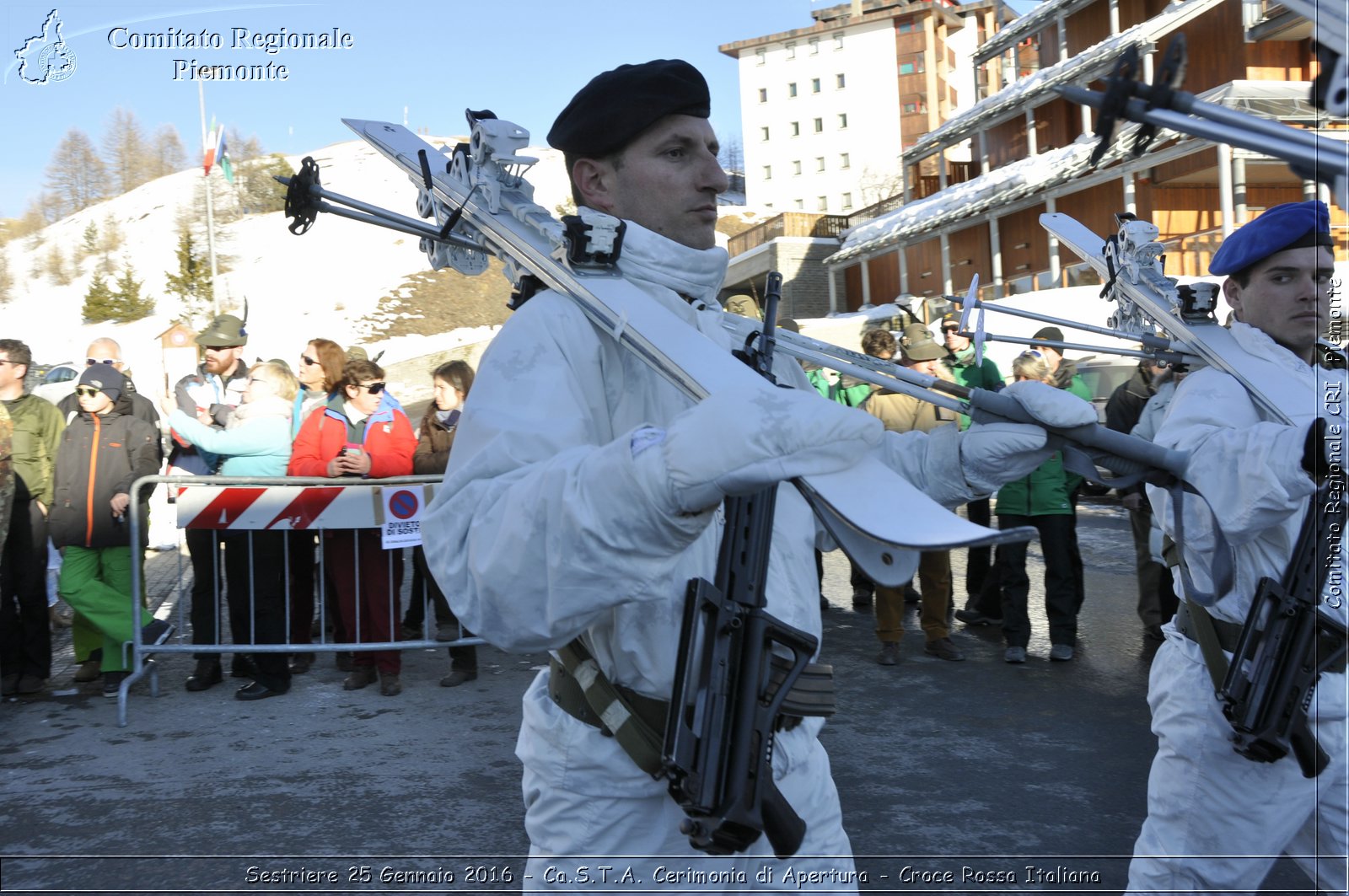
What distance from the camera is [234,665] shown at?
6969 mm

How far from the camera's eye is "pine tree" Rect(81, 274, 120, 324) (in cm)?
5388

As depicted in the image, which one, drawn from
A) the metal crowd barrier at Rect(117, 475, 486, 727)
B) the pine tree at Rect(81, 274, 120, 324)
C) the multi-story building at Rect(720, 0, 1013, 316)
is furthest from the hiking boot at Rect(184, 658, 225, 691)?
the multi-story building at Rect(720, 0, 1013, 316)

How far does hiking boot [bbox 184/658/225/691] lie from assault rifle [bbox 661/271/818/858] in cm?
574

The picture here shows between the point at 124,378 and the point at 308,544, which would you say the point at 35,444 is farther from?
the point at 308,544

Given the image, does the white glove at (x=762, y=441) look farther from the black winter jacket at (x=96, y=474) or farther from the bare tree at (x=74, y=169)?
the bare tree at (x=74, y=169)

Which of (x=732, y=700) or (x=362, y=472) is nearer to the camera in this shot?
(x=732, y=700)


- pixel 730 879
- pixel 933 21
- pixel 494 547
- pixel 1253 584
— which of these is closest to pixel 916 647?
pixel 1253 584

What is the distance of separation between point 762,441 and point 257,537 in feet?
19.6

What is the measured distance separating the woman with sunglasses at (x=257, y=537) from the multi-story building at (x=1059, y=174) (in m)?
12.7

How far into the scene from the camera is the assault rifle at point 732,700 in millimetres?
1690

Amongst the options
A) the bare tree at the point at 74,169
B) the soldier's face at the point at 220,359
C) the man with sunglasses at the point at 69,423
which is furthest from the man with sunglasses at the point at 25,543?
the bare tree at the point at 74,169

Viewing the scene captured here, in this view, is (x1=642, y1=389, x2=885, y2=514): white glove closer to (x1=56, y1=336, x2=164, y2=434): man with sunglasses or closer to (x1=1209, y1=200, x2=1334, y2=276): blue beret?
(x1=1209, y1=200, x2=1334, y2=276): blue beret

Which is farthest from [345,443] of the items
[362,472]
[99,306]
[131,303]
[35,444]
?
[99,306]

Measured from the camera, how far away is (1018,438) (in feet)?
5.62
